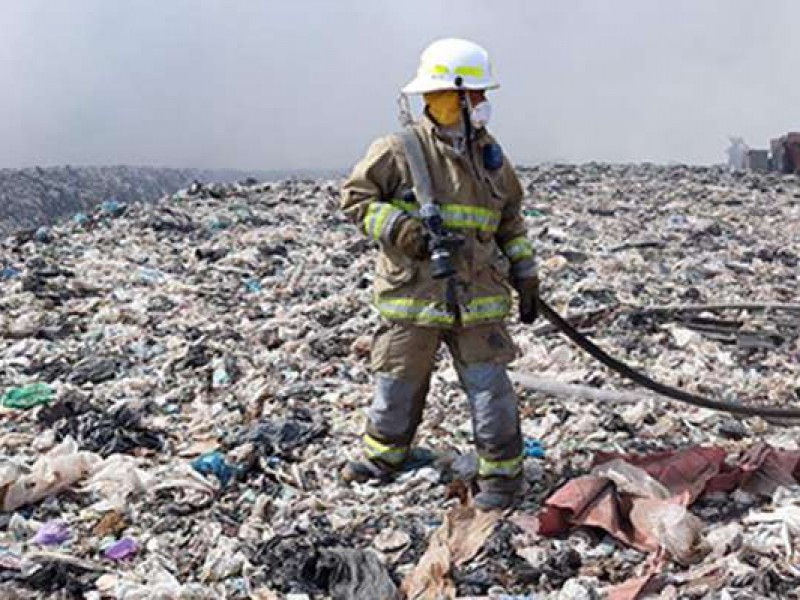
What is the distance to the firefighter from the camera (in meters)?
3.62

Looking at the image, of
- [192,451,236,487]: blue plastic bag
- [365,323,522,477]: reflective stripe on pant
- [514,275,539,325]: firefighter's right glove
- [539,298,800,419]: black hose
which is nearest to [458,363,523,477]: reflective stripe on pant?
[365,323,522,477]: reflective stripe on pant

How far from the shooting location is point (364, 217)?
367 cm

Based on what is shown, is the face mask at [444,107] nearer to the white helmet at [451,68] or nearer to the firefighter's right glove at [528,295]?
the white helmet at [451,68]

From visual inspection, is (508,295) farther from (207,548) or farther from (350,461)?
(207,548)

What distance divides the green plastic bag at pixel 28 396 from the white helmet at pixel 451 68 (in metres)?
2.84

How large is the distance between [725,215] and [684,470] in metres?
8.46

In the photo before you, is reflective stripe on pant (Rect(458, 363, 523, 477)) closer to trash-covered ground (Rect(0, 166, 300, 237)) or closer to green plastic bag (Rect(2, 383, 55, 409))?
green plastic bag (Rect(2, 383, 55, 409))

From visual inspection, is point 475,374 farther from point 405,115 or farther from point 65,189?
point 65,189

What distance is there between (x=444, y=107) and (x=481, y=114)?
140 millimetres

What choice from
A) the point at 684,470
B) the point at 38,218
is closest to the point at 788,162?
the point at 38,218

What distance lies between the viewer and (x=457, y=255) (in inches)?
145

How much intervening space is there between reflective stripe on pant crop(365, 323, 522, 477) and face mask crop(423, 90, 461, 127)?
79cm

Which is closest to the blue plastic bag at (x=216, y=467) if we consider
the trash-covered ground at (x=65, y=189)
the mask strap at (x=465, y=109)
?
the mask strap at (x=465, y=109)

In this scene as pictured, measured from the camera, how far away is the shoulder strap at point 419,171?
3.61 meters
